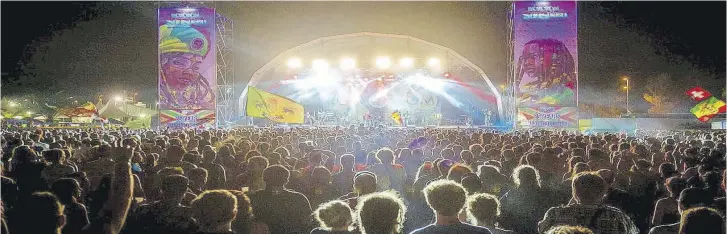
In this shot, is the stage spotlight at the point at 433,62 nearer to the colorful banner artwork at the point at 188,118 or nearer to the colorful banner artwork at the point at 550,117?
the colorful banner artwork at the point at 550,117

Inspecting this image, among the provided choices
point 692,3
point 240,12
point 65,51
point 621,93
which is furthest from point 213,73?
point 621,93

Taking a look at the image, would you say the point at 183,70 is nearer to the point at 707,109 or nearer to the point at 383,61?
the point at 383,61

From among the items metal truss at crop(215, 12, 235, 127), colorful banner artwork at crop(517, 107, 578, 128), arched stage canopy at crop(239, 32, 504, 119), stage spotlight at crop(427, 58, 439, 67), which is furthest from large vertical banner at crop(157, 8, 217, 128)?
colorful banner artwork at crop(517, 107, 578, 128)

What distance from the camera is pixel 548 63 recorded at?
27.3 metres

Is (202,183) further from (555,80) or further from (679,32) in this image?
(679,32)

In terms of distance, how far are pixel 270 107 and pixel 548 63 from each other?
1466 cm

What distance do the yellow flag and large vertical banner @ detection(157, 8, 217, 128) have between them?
28.8ft

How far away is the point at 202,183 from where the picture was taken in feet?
18.9

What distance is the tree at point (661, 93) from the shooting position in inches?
1984

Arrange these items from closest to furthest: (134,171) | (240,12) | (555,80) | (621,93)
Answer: (134,171) → (555,80) → (240,12) → (621,93)

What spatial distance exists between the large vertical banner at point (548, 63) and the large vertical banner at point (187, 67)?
16.1 meters

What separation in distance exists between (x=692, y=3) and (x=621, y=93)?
15668 millimetres

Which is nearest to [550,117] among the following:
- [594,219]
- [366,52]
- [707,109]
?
[707,109]

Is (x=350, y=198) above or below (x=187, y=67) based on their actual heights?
below
